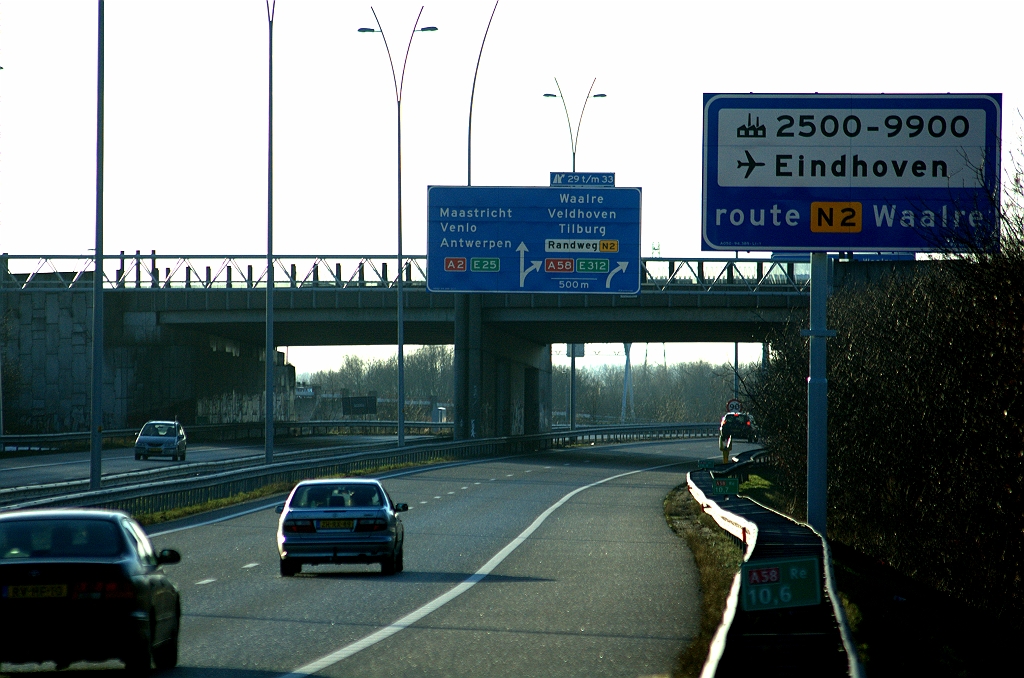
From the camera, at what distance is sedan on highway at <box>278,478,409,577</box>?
18.6m

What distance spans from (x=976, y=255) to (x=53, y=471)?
36722 millimetres

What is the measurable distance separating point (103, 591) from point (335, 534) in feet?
28.9

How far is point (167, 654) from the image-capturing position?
35.6 feet

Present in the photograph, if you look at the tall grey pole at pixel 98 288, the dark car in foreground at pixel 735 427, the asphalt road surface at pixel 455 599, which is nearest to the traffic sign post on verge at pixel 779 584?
the asphalt road surface at pixel 455 599

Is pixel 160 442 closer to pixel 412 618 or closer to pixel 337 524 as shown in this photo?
pixel 337 524

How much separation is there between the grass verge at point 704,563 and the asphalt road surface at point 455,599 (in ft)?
0.62

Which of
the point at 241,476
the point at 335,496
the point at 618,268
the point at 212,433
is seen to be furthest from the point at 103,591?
the point at 212,433

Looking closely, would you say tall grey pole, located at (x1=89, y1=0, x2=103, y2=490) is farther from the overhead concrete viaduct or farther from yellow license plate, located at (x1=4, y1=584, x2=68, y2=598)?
the overhead concrete viaduct

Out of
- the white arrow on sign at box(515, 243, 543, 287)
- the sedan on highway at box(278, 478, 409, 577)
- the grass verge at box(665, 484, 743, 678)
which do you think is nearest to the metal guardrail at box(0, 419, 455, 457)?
the white arrow on sign at box(515, 243, 543, 287)

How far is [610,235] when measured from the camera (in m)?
42.4

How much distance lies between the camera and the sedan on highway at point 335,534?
1861 cm

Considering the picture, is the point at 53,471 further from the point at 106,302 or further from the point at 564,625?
the point at 564,625

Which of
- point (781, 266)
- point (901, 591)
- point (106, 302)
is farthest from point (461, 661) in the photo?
point (106, 302)

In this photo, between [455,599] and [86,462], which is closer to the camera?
[455,599]
